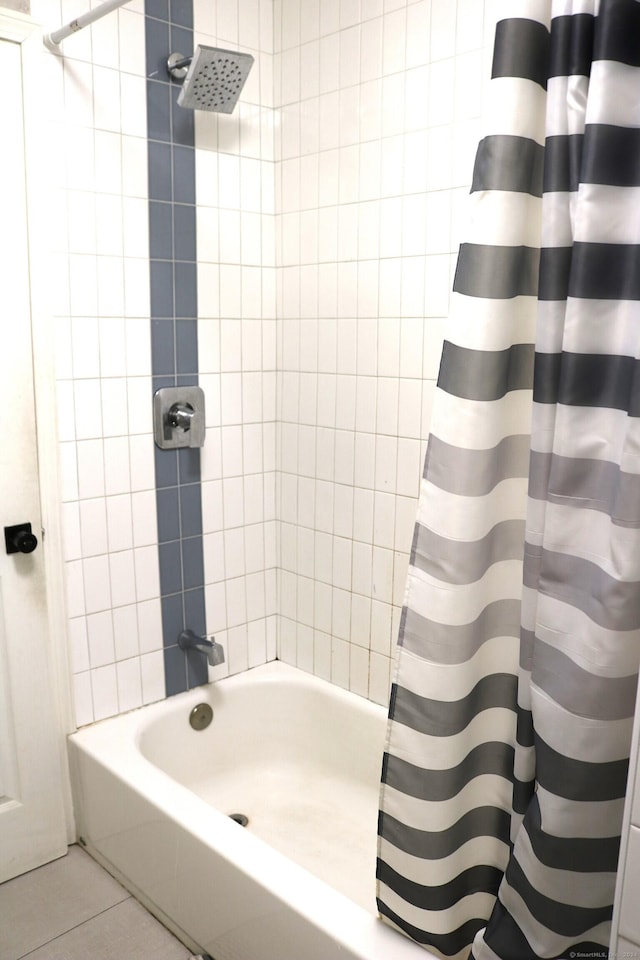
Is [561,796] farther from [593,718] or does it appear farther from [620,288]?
[620,288]

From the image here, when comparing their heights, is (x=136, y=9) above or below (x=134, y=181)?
above

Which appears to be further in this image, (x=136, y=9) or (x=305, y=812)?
(x=305, y=812)

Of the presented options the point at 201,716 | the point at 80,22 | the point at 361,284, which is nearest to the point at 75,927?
the point at 201,716

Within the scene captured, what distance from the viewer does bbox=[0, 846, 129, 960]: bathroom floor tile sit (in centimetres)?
182

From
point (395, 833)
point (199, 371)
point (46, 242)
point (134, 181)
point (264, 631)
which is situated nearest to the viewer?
point (395, 833)

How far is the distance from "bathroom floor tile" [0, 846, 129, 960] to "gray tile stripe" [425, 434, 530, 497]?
4.90 feet

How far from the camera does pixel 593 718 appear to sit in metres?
1.09

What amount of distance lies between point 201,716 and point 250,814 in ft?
1.03

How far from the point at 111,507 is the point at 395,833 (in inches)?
45.8

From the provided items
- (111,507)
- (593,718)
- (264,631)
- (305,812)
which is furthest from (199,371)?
(593,718)

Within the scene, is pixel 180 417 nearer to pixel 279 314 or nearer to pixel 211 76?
pixel 279 314

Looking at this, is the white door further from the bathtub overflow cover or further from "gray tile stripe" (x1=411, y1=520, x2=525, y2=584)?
"gray tile stripe" (x1=411, y1=520, x2=525, y2=584)

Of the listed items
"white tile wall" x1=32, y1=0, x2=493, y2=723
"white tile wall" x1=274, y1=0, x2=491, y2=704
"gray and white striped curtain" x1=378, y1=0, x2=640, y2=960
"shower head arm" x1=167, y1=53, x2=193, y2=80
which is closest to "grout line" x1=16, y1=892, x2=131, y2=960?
"white tile wall" x1=32, y1=0, x2=493, y2=723

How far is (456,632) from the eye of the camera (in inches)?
48.8
